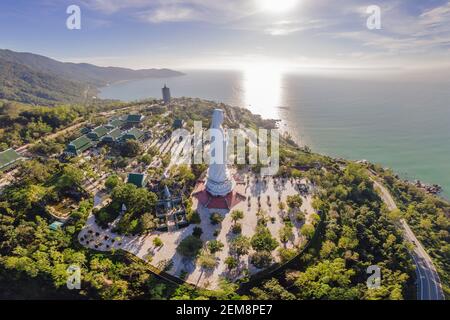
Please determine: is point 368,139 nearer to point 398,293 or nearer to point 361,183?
point 361,183

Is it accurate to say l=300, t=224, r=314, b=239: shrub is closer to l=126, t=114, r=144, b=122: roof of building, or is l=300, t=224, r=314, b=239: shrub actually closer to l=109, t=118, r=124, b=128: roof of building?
l=126, t=114, r=144, b=122: roof of building

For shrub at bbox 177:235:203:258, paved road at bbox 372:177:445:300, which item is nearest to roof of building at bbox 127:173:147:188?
shrub at bbox 177:235:203:258

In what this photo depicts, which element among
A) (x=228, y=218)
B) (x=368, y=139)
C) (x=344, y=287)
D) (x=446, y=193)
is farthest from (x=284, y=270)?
(x=368, y=139)

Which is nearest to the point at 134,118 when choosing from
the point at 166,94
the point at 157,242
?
the point at 166,94

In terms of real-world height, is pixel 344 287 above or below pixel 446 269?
above

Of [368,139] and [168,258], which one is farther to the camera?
[368,139]
